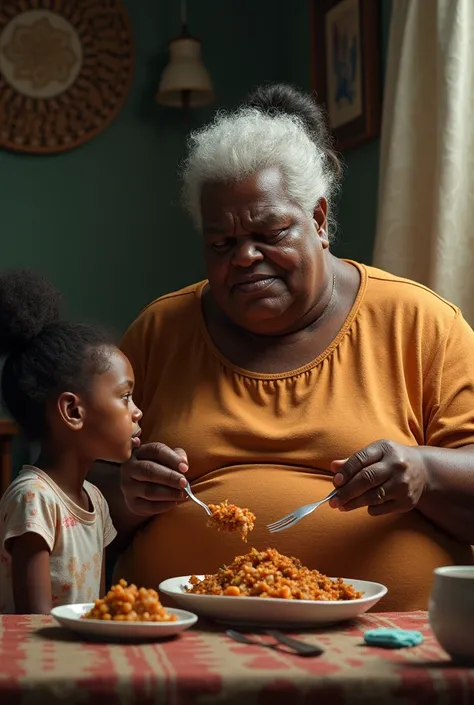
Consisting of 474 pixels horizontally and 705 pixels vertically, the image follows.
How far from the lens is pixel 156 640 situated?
41.9 inches

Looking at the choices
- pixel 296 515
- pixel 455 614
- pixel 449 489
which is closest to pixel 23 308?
pixel 296 515

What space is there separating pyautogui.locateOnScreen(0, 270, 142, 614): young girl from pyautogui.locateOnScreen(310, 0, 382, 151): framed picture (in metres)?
1.81

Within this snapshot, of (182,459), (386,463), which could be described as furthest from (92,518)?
(386,463)

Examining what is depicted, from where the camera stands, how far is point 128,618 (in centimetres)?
108

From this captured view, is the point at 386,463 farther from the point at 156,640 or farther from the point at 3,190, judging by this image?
the point at 3,190

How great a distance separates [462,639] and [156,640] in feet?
1.02

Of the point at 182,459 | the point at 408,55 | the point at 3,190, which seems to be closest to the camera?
the point at 182,459

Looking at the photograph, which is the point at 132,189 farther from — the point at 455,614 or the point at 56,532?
the point at 455,614

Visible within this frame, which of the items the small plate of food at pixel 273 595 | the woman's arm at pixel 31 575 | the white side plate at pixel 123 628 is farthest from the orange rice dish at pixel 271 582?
the woman's arm at pixel 31 575

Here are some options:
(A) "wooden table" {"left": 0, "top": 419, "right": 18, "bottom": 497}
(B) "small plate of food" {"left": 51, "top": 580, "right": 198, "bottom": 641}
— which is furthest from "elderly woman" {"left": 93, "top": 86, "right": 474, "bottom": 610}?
(A) "wooden table" {"left": 0, "top": 419, "right": 18, "bottom": 497}

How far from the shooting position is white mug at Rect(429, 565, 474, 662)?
37.3 inches

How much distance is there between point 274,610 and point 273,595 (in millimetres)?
31

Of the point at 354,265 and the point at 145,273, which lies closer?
the point at 354,265

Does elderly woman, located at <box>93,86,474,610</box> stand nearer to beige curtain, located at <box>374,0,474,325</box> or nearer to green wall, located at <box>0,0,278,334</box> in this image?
beige curtain, located at <box>374,0,474,325</box>
